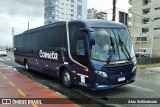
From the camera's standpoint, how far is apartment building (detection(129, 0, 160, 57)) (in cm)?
6319

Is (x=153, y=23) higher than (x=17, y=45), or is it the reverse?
(x=153, y=23)

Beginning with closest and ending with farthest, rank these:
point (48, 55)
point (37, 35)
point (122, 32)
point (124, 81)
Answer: point (124, 81) → point (122, 32) → point (48, 55) → point (37, 35)

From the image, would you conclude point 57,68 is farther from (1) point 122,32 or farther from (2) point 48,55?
(1) point 122,32

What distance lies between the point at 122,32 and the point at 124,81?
2.08m

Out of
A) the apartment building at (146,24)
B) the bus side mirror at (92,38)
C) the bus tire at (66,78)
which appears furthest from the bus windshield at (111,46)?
the apartment building at (146,24)

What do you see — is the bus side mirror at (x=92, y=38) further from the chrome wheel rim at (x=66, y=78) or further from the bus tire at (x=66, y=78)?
the chrome wheel rim at (x=66, y=78)

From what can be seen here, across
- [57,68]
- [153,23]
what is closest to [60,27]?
[57,68]

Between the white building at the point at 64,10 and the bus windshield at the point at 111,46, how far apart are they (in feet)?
307

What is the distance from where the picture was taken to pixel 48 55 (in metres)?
13.2

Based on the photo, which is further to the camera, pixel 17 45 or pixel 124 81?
pixel 17 45

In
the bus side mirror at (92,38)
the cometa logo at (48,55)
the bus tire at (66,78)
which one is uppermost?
the bus side mirror at (92,38)

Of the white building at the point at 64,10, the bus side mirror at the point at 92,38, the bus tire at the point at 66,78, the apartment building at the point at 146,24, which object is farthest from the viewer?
the white building at the point at 64,10

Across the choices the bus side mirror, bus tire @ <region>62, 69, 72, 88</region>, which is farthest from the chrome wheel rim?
the bus side mirror

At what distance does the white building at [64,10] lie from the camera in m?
106
